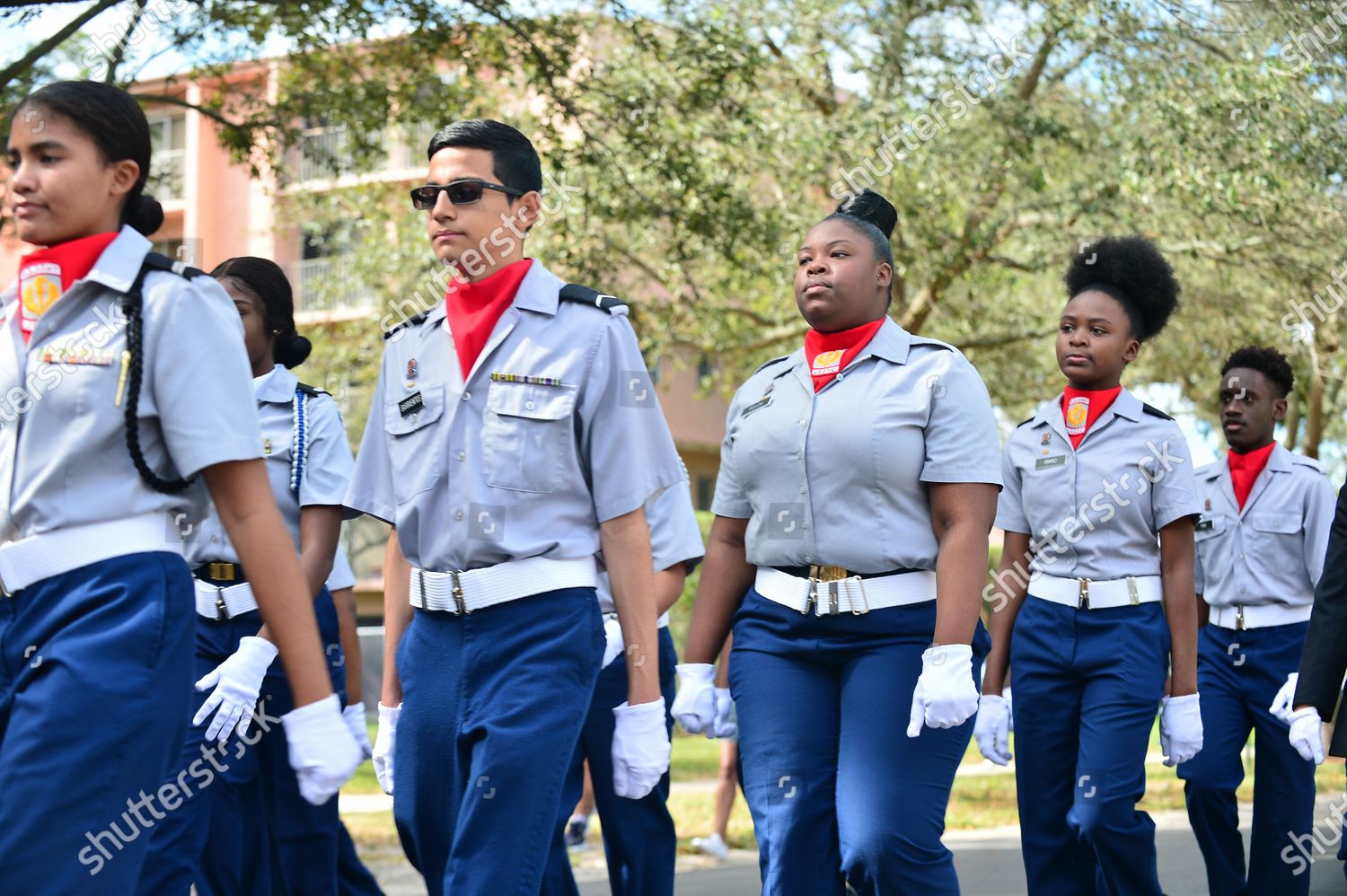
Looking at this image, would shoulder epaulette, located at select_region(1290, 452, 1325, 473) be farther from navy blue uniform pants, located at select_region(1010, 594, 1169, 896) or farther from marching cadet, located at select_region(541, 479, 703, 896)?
marching cadet, located at select_region(541, 479, 703, 896)

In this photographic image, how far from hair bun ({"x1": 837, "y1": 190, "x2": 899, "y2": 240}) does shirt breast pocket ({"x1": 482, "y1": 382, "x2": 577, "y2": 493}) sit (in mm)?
1375

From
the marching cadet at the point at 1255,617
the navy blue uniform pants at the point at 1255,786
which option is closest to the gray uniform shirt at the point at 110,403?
the marching cadet at the point at 1255,617

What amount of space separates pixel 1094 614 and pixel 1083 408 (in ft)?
2.70

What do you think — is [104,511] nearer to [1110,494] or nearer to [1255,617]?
[1110,494]

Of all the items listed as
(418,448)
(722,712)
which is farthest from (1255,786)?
(418,448)

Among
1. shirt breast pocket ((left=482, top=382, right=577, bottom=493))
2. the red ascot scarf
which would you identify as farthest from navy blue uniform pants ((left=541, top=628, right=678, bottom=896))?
the red ascot scarf

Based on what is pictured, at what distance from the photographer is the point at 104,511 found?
3.03m

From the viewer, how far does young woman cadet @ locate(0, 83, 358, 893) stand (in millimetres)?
2887

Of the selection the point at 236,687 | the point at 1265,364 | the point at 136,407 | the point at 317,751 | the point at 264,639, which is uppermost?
the point at 136,407

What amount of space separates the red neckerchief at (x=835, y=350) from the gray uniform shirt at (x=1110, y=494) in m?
1.63

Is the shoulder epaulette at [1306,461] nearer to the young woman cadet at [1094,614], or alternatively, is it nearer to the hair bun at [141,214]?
the young woman cadet at [1094,614]

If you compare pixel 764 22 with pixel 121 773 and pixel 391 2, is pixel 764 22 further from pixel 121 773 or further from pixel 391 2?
pixel 121 773

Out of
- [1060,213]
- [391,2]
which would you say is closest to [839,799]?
[391,2]

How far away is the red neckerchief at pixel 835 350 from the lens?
4.95m
